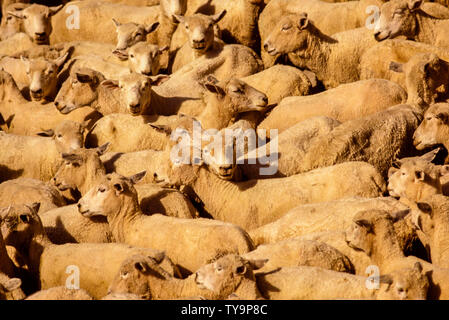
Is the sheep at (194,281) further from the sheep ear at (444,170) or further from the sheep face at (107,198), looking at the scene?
the sheep ear at (444,170)

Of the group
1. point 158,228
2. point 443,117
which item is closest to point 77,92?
point 158,228

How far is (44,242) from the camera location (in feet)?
35.5

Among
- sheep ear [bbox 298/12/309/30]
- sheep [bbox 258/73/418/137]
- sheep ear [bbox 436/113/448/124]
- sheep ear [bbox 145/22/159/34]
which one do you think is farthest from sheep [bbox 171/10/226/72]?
sheep ear [bbox 436/113/448/124]

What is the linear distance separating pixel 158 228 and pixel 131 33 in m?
5.25

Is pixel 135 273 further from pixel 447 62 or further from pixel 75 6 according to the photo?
pixel 75 6

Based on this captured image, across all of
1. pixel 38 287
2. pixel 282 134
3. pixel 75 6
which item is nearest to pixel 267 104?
pixel 282 134

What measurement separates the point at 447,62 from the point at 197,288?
16.9ft

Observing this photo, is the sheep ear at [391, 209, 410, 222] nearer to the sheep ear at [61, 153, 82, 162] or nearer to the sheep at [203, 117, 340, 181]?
the sheep at [203, 117, 340, 181]

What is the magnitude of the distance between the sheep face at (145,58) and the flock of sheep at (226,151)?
31 millimetres

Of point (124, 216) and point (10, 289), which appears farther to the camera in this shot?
point (124, 216)

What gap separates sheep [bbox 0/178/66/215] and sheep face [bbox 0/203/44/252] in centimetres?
82

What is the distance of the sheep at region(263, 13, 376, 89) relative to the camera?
559 inches

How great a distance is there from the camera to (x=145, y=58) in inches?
570

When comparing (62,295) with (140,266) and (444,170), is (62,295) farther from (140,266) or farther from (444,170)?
(444,170)
